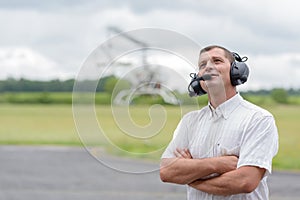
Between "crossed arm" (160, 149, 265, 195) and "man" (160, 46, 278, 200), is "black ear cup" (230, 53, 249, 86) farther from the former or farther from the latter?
"crossed arm" (160, 149, 265, 195)

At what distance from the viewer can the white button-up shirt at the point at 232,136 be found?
3320 mm

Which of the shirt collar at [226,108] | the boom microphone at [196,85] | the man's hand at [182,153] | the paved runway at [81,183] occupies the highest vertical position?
the boom microphone at [196,85]

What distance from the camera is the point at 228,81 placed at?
3410mm

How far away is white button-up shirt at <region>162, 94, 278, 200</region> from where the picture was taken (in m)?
3.32

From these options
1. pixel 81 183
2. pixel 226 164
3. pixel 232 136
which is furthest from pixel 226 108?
pixel 81 183

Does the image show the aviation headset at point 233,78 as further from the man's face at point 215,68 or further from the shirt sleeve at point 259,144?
the shirt sleeve at point 259,144

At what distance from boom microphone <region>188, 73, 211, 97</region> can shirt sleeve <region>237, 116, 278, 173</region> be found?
29 cm

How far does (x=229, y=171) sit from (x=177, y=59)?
0.56 meters

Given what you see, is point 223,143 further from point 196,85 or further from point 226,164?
point 196,85

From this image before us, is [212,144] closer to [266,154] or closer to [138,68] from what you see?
[266,154]

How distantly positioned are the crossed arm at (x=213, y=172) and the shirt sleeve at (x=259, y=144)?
32 millimetres

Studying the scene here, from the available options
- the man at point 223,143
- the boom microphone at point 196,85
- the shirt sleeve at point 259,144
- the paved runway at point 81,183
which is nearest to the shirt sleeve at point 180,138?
the man at point 223,143

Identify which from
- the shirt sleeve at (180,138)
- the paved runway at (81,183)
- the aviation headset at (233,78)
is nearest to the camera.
Answer: the aviation headset at (233,78)

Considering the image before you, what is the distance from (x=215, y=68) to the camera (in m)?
3.38
